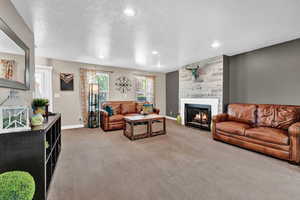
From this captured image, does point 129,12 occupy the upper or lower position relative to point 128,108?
upper

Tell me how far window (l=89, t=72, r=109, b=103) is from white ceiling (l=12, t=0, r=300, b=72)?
5.28ft

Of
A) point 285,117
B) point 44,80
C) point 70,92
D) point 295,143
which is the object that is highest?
point 44,80

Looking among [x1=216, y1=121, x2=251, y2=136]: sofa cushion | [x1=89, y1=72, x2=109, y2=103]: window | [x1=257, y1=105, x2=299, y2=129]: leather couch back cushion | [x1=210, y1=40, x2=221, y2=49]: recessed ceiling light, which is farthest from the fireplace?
[x1=89, y1=72, x2=109, y2=103]: window

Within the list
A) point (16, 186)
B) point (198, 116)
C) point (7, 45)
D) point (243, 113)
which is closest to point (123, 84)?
point (198, 116)

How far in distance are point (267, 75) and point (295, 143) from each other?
193 cm

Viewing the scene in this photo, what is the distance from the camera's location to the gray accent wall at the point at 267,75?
115 inches

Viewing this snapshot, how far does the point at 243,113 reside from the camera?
342 cm

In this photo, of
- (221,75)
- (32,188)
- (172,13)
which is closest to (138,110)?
(221,75)

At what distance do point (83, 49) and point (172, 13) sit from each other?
2602mm

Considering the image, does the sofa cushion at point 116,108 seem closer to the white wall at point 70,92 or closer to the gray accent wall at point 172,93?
the white wall at point 70,92

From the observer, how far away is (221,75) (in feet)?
13.1

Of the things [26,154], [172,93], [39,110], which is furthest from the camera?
[172,93]

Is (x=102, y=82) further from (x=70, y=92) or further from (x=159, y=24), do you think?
(x=159, y=24)

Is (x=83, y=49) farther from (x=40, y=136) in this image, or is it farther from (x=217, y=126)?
(x=217, y=126)
